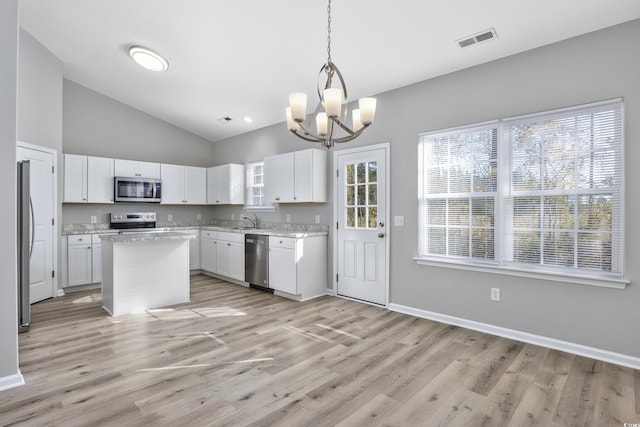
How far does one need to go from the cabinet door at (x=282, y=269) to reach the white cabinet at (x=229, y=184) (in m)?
1.85

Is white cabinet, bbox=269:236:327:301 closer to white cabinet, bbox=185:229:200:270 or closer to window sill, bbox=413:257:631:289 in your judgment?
window sill, bbox=413:257:631:289

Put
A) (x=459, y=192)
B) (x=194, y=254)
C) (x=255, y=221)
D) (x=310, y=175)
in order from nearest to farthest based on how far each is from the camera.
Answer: (x=459, y=192) < (x=310, y=175) < (x=255, y=221) < (x=194, y=254)

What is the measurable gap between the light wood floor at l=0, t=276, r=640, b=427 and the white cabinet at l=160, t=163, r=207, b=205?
294 cm

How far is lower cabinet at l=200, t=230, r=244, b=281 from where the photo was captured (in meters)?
5.50

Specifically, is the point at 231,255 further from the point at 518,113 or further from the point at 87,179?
the point at 518,113

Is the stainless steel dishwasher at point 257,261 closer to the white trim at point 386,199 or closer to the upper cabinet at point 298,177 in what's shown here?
the upper cabinet at point 298,177

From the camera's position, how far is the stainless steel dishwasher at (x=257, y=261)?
5.00 meters

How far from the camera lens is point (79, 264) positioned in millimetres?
5133

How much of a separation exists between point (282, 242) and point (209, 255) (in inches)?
86.1

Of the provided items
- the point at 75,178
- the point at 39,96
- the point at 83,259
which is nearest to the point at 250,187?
the point at 75,178

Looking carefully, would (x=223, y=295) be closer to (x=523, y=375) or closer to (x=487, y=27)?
(x=523, y=375)

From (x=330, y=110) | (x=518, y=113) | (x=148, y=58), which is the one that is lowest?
(x=330, y=110)

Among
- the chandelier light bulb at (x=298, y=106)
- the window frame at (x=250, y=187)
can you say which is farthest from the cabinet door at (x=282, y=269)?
the chandelier light bulb at (x=298, y=106)

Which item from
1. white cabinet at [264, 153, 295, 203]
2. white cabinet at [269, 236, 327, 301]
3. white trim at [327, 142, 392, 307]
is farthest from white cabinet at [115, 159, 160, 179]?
white trim at [327, 142, 392, 307]
